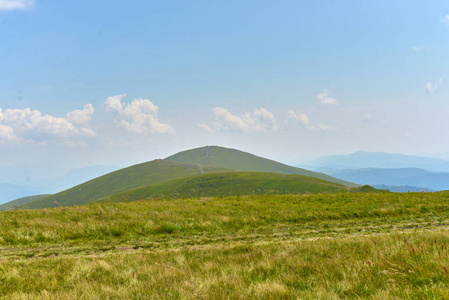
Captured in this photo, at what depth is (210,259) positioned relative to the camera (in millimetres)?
8945

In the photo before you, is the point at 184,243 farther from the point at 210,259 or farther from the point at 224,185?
the point at 224,185

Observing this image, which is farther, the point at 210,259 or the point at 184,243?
the point at 184,243

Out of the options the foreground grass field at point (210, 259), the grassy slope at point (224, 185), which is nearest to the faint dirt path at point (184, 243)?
the foreground grass field at point (210, 259)

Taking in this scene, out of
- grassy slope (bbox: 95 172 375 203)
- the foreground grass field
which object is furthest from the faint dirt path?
grassy slope (bbox: 95 172 375 203)

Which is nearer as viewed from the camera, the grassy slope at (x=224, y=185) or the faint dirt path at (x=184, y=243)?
the faint dirt path at (x=184, y=243)

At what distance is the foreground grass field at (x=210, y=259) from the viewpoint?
5.52 m

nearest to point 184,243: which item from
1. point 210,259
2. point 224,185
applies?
point 210,259

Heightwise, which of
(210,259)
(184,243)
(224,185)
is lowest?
(224,185)

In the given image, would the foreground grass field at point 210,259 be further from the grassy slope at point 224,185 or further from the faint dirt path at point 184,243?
the grassy slope at point 224,185

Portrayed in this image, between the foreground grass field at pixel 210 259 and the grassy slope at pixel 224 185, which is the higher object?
the foreground grass field at pixel 210 259

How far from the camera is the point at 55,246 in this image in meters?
13.2

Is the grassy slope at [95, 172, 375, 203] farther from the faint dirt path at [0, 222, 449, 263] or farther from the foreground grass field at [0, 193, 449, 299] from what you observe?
the foreground grass field at [0, 193, 449, 299]

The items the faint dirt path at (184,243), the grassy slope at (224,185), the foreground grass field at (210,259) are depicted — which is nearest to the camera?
the foreground grass field at (210,259)

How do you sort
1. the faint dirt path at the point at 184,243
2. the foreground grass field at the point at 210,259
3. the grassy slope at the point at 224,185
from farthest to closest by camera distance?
the grassy slope at the point at 224,185 → the faint dirt path at the point at 184,243 → the foreground grass field at the point at 210,259
